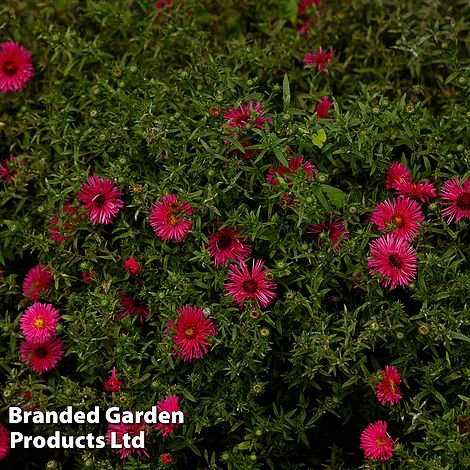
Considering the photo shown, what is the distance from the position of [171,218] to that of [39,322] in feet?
2.05

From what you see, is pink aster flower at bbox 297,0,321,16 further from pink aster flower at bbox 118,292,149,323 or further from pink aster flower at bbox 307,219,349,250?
pink aster flower at bbox 118,292,149,323

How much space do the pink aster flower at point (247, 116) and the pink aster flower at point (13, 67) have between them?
104 centimetres

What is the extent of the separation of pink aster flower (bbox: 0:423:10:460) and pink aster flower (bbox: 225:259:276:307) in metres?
1.04

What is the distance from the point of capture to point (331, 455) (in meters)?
2.69

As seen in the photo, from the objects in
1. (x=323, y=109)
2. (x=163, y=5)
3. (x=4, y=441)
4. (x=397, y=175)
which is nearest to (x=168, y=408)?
(x=4, y=441)

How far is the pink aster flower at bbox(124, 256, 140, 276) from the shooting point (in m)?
2.62

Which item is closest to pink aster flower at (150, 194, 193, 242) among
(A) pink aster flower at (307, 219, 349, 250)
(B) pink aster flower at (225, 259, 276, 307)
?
(B) pink aster flower at (225, 259, 276, 307)

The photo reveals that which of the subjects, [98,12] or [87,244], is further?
[98,12]

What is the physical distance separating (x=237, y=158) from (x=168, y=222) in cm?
36

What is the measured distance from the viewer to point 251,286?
2477mm

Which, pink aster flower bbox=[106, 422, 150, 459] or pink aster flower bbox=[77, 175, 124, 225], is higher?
pink aster flower bbox=[77, 175, 124, 225]

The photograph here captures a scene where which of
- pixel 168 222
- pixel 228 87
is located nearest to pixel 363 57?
pixel 228 87

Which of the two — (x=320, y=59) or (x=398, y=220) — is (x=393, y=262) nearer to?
(x=398, y=220)

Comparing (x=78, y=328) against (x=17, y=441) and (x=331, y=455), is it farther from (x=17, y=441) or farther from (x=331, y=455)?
(x=331, y=455)
